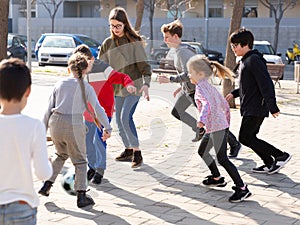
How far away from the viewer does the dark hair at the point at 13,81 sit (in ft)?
12.3

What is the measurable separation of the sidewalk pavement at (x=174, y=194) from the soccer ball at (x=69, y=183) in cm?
12

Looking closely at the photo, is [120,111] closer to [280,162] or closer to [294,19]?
[280,162]

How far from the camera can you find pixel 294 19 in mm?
47094

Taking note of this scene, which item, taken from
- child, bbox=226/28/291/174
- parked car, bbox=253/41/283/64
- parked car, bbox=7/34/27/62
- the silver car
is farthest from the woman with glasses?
parked car, bbox=253/41/283/64

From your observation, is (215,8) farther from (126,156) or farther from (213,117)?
(213,117)

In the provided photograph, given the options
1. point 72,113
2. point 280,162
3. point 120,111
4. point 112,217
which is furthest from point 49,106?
point 280,162

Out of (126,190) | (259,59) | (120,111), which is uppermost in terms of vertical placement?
(259,59)

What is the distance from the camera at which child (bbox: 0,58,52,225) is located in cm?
378

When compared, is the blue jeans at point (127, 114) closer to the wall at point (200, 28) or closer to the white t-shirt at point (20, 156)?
the white t-shirt at point (20, 156)

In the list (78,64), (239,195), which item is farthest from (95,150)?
(239,195)

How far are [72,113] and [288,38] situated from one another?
41122mm

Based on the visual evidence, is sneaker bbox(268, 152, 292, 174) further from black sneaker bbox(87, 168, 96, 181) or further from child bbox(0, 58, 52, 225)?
child bbox(0, 58, 52, 225)

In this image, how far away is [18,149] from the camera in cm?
383

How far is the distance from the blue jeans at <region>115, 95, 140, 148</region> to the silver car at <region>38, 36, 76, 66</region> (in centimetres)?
2161
